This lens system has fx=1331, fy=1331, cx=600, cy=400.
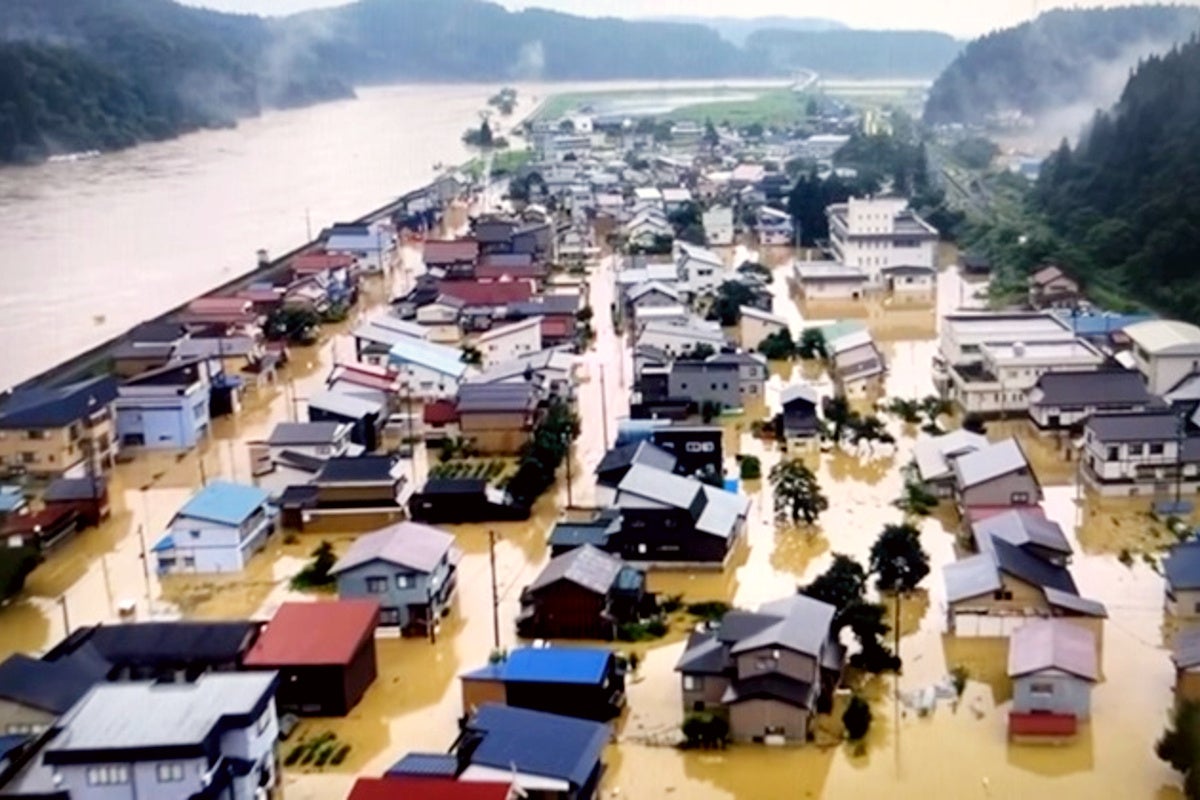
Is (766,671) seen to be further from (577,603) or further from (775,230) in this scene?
(775,230)

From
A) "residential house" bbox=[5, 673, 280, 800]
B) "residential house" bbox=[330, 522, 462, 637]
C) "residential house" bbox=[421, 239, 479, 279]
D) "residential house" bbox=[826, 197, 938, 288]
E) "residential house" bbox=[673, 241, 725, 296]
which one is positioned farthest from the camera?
"residential house" bbox=[421, 239, 479, 279]

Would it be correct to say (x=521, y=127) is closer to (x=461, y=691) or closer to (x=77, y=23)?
(x=77, y=23)

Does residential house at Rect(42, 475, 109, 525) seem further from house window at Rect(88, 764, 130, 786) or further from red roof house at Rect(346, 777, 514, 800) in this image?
red roof house at Rect(346, 777, 514, 800)

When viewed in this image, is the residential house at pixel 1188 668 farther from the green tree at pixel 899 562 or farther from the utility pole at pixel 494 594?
the utility pole at pixel 494 594

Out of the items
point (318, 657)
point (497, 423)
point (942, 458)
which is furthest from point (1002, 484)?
point (318, 657)

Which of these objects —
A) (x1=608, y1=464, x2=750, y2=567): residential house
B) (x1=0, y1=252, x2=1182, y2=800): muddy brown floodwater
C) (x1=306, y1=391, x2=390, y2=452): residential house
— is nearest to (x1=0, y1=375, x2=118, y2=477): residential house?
(x1=0, y1=252, x2=1182, y2=800): muddy brown floodwater

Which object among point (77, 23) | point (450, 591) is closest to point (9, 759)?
point (450, 591)

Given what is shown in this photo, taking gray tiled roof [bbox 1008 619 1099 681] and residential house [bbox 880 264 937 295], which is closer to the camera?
gray tiled roof [bbox 1008 619 1099 681]
